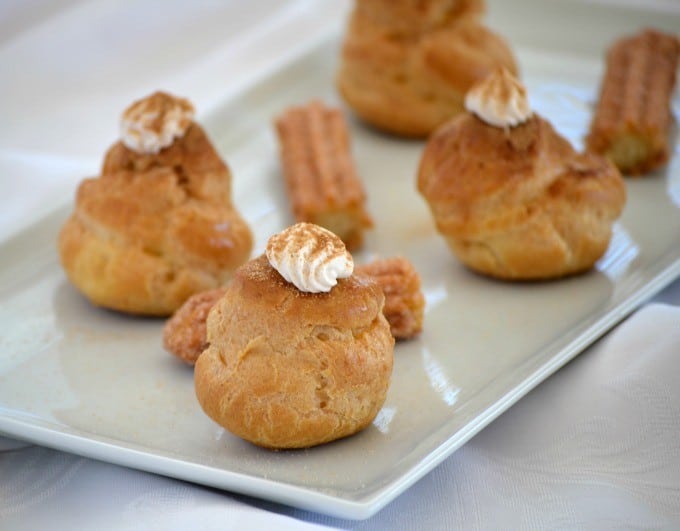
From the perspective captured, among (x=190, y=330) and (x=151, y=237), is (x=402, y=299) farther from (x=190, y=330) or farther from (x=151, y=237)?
(x=151, y=237)

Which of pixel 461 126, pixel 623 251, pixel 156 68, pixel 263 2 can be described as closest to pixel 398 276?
pixel 461 126

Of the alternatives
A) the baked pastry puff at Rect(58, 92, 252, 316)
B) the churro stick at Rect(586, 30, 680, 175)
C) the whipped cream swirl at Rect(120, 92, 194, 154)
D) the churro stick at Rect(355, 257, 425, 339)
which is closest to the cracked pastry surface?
the churro stick at Rect(355, 257, 425, 339)

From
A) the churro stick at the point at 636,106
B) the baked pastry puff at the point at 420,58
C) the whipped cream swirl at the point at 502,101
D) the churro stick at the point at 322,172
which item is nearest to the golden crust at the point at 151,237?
→ the churro stick at the point at 322,172

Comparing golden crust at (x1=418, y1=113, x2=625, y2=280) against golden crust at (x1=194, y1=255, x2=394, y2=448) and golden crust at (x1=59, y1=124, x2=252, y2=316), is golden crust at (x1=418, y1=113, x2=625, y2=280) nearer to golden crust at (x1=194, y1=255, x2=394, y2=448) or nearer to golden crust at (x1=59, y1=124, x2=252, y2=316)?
golden crust at (x1=59, y1=124, x2=252, y2=316)

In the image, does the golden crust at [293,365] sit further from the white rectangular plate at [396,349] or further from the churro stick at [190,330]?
the churro stick at [190,330]

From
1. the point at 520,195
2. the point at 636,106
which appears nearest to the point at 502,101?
the point at 520,195
